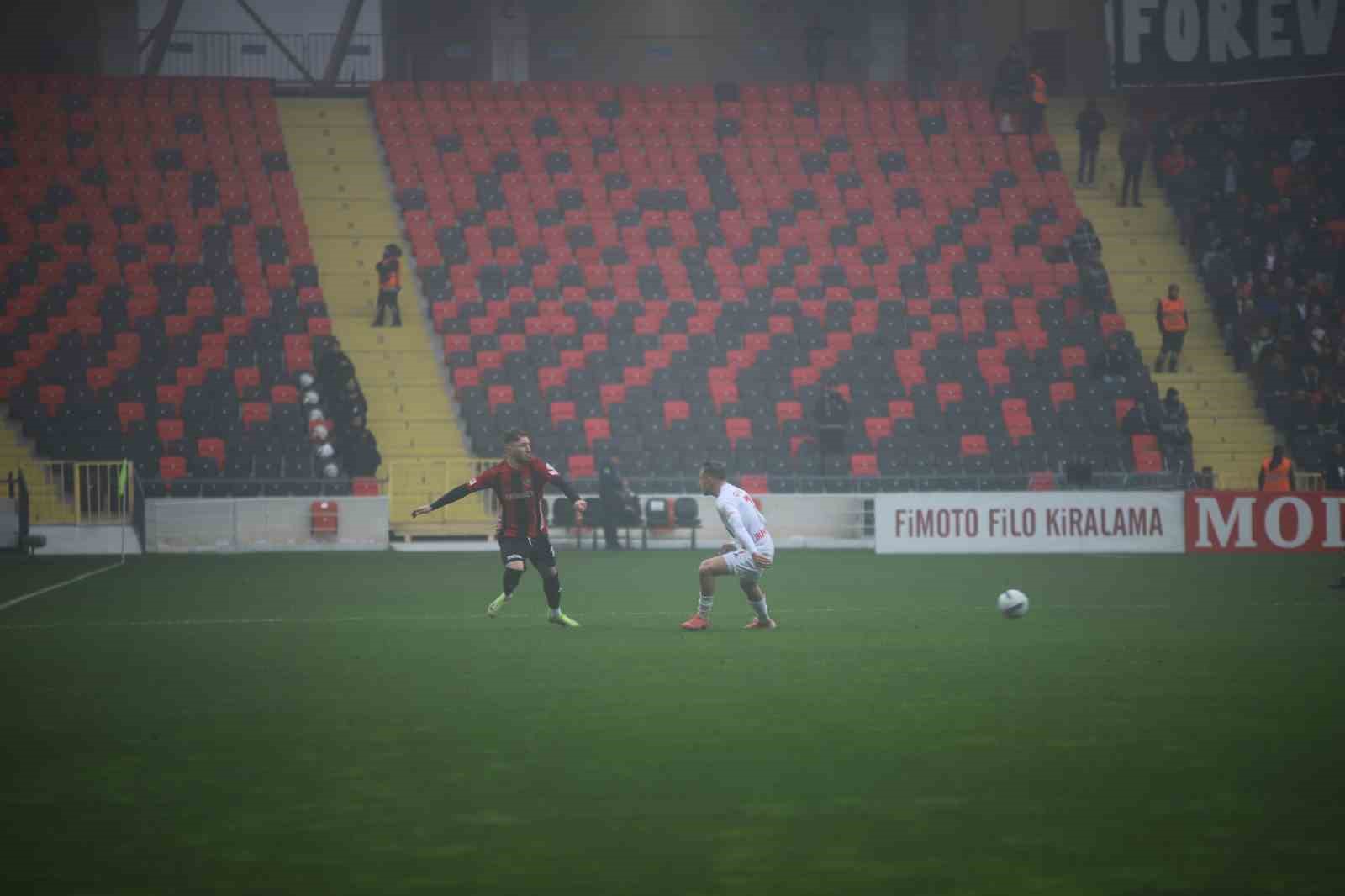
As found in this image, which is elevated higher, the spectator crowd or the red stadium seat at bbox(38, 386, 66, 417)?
the spectator crowd

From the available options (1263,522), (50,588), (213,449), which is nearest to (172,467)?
(213,449)

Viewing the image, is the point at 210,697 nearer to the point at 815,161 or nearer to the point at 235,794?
the point at 235,794

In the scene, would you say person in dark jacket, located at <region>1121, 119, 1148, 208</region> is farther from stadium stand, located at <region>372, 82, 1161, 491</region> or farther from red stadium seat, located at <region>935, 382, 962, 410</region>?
red stadium seat, located at <region>935, 382, 962, 410</region>

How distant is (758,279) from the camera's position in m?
35.3

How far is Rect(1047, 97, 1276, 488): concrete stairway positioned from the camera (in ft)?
108

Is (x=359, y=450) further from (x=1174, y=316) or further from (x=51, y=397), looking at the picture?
(x=1174, y=316)

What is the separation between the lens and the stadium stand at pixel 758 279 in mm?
31875

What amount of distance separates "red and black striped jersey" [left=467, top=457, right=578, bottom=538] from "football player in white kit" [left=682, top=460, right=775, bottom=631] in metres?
1.55

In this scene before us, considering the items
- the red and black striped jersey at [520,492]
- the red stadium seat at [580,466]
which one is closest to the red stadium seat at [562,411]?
the red stadium seat at [580,466]

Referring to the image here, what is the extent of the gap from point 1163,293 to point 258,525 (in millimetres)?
19967

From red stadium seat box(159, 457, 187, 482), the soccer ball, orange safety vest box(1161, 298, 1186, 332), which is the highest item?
orange safety vest box(1161, 298, 1186, 332)

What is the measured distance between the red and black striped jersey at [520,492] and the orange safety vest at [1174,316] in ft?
68.0

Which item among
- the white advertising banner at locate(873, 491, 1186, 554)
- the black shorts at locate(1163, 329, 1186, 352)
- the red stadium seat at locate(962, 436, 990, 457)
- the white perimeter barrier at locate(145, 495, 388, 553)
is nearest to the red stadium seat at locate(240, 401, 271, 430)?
the white perimeter barrier at locate(145, 495, 388, 553)

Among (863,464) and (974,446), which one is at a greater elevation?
(974,446)
